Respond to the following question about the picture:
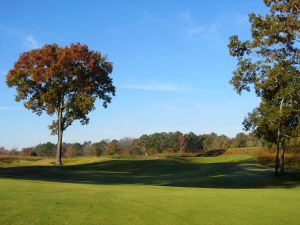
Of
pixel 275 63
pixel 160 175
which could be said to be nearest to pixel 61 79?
pixel 160 175

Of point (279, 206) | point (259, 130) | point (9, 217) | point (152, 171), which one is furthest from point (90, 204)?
point (152, 171)

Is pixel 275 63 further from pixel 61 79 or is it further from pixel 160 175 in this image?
pixel 61 79

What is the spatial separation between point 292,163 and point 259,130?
590 inches

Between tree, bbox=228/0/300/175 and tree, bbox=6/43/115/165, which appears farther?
tree, bbox=6/43/115/165

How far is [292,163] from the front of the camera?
163 ft

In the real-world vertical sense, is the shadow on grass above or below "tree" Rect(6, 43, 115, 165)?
below

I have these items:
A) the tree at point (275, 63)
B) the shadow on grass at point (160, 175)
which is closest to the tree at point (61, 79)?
the shadow on grass at point (160, 175)

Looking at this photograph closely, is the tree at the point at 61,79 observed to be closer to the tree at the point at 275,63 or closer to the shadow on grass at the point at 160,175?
the shadow on grass at the point at 160,175

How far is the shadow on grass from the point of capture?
30.3m

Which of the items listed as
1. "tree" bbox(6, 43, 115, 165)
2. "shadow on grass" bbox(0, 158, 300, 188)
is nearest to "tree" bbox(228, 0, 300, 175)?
"shadow on grass" bbox(0, 158, 300, 188)

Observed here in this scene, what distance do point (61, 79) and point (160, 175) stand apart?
59.8 ft

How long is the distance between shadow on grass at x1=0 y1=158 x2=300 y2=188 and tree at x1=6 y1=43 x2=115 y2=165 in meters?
7.79

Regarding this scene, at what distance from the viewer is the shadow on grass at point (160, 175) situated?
3031 cm

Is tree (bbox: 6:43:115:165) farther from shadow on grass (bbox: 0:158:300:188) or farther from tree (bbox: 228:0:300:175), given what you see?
tree (bbox: 228:0:300:175)
